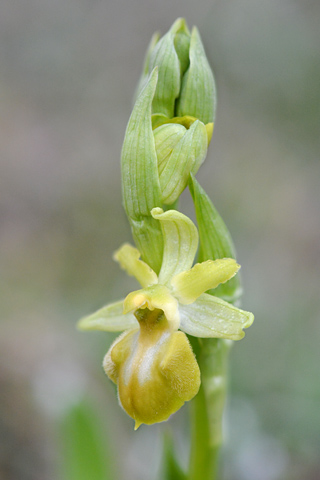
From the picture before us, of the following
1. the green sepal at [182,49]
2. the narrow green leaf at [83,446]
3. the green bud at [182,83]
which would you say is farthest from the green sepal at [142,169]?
the narrow green leaf at [83,446]

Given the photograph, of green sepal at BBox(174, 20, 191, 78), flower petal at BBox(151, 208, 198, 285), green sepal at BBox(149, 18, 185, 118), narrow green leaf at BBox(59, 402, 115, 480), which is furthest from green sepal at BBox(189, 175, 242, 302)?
narrow green leaf at BBox(59, 402, 115, 480)

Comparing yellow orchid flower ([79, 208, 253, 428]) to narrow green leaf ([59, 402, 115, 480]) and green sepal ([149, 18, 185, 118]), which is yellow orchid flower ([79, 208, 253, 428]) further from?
narrow green leaf ([59, 402, 115, 480])

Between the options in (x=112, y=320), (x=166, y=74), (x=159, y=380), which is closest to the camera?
(x=159, y=380)

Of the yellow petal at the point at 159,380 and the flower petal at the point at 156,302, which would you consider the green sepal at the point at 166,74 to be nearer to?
the flower petal at the point at 156,302

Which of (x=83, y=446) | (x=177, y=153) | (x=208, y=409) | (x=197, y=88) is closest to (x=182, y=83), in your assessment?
(x=197, y=88)

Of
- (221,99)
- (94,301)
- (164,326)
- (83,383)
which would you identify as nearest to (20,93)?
(221,99)

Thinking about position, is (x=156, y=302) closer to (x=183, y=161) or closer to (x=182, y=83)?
(x=183, y=161)

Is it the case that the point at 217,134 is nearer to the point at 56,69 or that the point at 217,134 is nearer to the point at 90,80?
Answer: the point at 90,80
